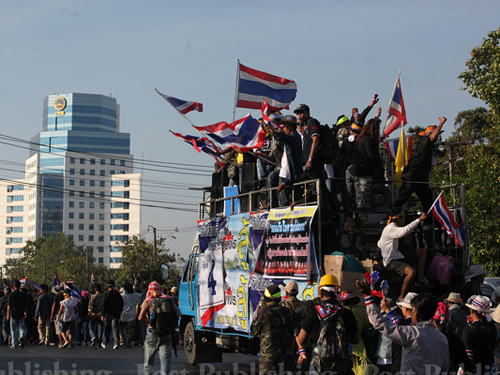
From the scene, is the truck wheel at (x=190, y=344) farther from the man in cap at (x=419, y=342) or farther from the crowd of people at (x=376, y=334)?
the man in cap at (x=419, y=342)

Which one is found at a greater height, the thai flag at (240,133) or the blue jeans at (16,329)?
the thai flag at (240,133)

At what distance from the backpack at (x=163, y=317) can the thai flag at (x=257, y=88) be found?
6.72 m

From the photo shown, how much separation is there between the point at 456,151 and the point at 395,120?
30195mm

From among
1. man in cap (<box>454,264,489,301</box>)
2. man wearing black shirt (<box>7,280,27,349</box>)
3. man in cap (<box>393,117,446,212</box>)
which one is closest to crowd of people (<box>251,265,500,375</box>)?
man in cap (<box>454,264,489,301</box>)

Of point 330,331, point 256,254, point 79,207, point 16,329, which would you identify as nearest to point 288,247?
point 256,254

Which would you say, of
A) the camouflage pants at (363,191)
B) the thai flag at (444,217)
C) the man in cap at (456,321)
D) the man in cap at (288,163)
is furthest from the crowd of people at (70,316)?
the man in cap at (456,321)

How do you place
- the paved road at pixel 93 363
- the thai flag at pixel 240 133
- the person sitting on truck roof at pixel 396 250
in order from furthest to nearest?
the thai flag at pixel 240 133
the paved road at pixel 93 363
the person sitting on truck roof at pixel 396 250

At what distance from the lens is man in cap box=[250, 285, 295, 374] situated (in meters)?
8.16

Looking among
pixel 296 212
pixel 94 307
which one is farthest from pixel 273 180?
pixel 94 307

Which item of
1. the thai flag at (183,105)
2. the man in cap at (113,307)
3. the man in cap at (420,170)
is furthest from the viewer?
the man in cap at (113,307)

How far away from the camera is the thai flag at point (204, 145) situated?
15156 millimetres

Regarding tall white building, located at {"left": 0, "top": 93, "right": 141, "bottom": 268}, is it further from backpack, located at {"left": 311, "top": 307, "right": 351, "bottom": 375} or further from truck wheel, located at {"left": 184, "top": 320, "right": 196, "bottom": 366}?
backpack, located at {"left": 311, "top": 307, "right": 351, "bottom": 375}

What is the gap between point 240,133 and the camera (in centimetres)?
1452

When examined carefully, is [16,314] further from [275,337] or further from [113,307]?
[275,337]
